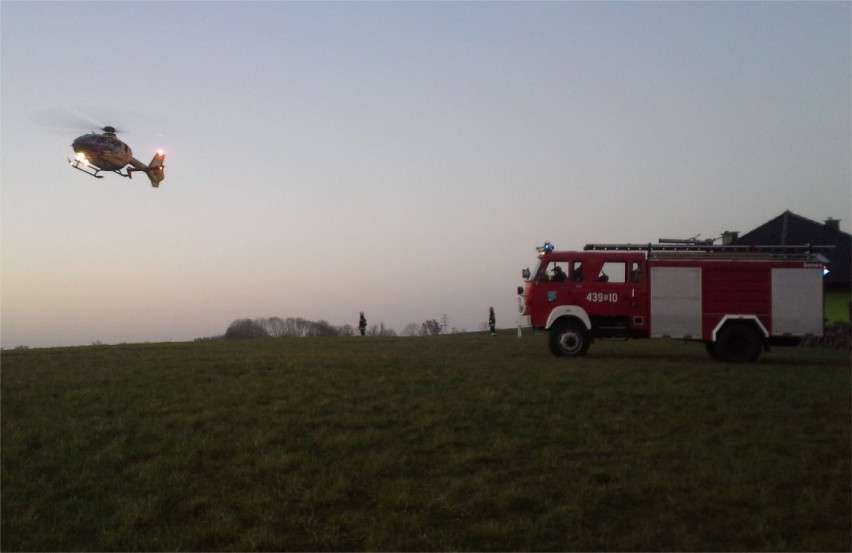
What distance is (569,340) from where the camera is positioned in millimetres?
20594

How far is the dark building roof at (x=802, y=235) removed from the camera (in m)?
38.3

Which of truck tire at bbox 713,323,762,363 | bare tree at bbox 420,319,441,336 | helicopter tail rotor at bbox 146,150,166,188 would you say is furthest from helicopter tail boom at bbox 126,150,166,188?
truck tire at bbox 713,323,762,363

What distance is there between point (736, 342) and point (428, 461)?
12.9m

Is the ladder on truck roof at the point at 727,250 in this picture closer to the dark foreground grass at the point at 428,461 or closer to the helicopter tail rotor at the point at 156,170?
the dark foreground grass at the point at 428,461

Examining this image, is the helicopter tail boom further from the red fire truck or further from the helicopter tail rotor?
the red fire truck

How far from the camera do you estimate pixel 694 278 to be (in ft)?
67.3

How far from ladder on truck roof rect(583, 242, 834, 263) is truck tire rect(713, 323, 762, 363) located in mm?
1945

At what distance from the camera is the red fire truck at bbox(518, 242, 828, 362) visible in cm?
2019

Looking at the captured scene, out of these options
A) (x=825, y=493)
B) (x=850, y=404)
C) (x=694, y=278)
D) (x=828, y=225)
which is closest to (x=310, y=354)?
(x=694, y=278)

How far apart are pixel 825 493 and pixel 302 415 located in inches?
289

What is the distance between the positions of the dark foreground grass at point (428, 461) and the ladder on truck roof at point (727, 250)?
5.28 meters

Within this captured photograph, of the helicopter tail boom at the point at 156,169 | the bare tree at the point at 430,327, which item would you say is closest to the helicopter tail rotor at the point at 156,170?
the helicopter tail boom at the point at 156,169

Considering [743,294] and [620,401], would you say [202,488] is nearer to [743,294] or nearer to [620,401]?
[620,401]

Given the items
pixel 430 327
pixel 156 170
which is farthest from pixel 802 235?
pixel 156 170
